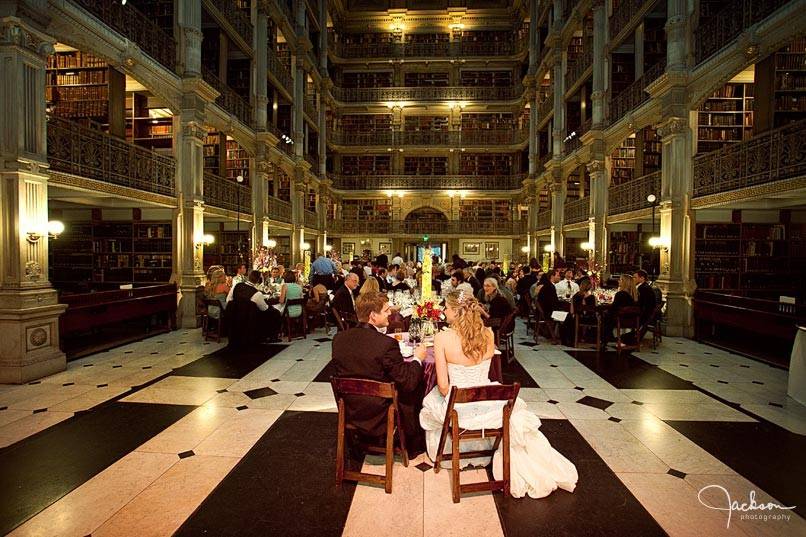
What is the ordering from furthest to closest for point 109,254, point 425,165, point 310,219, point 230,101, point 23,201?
point 425,165
point 310,219
point 230,101
point 109,254
point 23,201

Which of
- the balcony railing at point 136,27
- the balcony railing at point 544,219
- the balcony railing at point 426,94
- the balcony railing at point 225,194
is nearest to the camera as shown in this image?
the balcony railing at point 136,27

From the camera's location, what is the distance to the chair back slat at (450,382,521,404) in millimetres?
2635

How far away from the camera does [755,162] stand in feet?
23.4

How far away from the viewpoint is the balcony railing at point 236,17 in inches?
441

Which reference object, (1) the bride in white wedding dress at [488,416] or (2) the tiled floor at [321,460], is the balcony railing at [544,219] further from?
(1) the bride in white wedding dress at [488,416]

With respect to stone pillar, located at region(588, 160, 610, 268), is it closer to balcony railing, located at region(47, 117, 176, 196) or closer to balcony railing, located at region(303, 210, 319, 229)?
balcony railing, located at region(47, 117, 176, 196)

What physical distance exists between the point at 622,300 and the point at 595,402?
296 cm

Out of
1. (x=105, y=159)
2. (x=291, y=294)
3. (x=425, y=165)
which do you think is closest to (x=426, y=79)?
(x=425, y=165)

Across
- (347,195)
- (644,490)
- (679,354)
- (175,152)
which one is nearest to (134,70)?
(175,152)

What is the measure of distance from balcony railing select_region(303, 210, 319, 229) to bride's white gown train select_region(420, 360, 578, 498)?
16465 mm

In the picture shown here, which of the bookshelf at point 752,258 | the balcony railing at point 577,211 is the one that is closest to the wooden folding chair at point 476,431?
the bookshelf at point 752,258

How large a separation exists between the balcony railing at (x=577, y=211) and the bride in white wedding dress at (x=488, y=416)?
1247 cm

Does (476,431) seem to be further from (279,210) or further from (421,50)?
(421,50)

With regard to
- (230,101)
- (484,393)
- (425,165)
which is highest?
(425,165)
